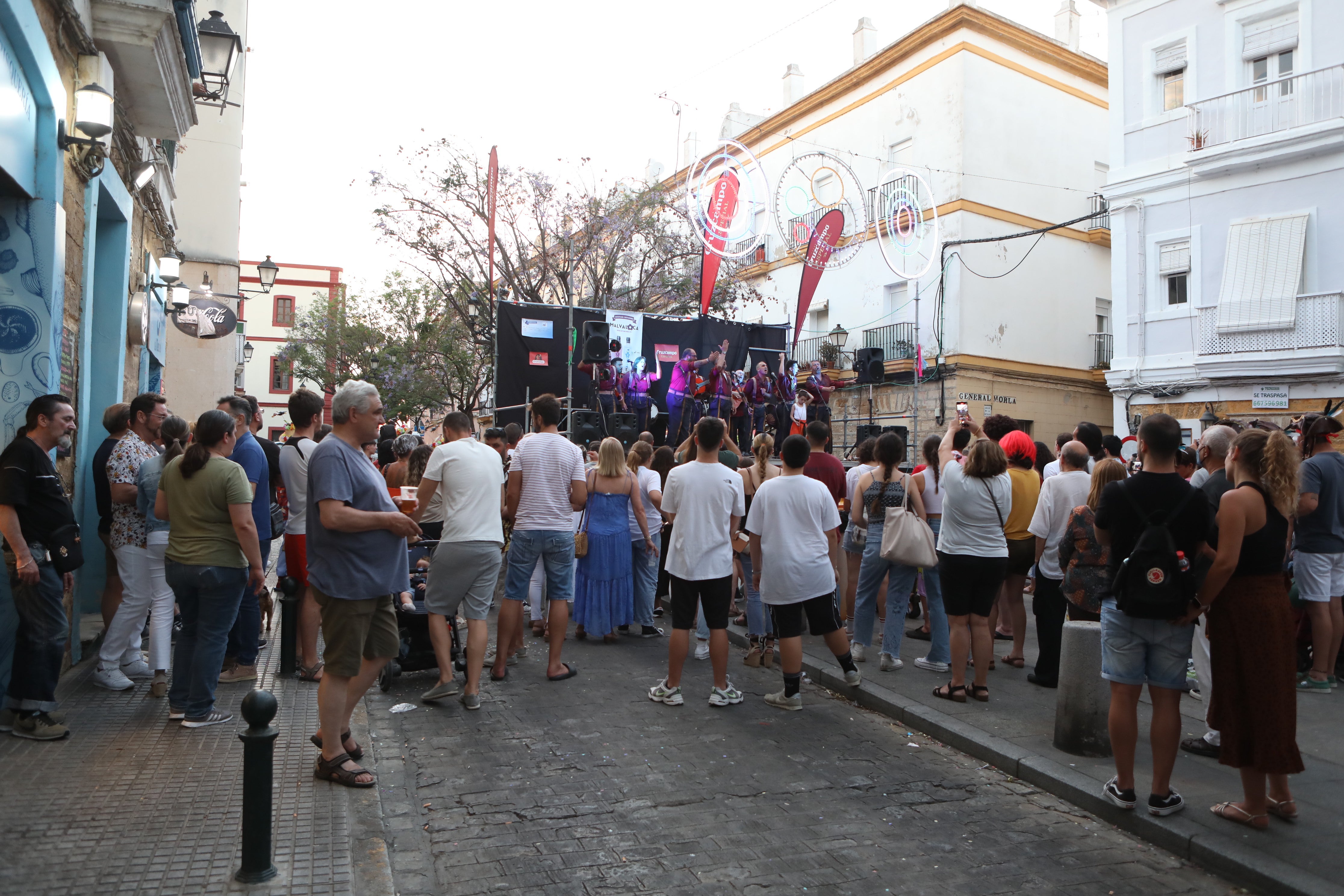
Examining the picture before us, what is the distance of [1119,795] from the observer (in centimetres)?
436

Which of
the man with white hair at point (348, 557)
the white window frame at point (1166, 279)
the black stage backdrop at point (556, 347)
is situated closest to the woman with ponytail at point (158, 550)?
the man with white hair at point (348, 557)

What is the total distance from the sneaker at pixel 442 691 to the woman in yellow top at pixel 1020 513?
4030 millimetres

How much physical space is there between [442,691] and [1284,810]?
184 inches

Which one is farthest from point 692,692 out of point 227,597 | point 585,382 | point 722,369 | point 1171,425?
point 585,382

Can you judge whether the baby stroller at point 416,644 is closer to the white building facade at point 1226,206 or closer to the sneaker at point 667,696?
the sneaker at point 667,696

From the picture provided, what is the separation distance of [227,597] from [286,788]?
1.40m

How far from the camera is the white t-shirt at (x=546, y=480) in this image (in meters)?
6.76

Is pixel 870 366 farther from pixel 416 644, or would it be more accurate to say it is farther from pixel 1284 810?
pixel 1284 810

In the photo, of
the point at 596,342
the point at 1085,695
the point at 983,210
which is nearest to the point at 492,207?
the point at 596,342

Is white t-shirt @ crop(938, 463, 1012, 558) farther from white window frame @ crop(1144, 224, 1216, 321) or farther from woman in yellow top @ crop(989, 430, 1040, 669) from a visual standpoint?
white window frame @ crop(1144, 224, 1216, 321)

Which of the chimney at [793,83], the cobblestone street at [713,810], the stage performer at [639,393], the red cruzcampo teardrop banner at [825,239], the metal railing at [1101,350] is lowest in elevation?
the cobblestone street at [713,810]

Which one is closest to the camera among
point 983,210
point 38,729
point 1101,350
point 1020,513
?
point 38,729

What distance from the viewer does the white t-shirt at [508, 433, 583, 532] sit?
676cm

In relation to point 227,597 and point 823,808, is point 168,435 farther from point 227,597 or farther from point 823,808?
point 823,808
